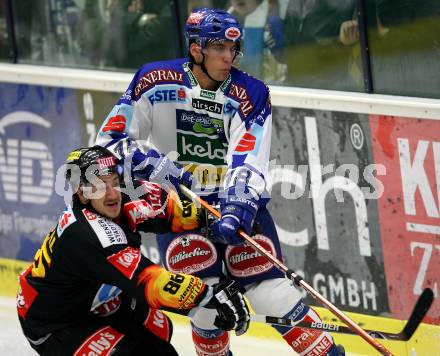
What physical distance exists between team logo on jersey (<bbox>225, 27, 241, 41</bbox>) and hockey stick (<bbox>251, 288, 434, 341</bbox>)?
48.9 inches

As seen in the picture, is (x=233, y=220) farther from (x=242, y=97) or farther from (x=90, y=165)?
(x=90, y=165)

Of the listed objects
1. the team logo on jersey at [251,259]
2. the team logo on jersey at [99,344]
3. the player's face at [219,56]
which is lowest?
the team logo on jersey at [99,344]

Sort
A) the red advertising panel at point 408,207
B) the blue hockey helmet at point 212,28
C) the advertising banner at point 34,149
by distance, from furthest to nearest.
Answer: the advertising banner at point 34,149 → the red advertising panel at point 408,207 → the blue hockey helmet at point 212,28

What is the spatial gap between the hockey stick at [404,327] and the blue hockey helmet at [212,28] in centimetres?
125

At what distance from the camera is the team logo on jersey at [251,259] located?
547 cm

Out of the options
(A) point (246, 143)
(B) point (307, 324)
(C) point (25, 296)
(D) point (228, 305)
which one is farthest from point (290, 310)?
(C) point (25, 296)

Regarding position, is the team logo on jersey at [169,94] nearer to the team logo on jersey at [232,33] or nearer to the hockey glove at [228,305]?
the team logo on jersey at [232,33]

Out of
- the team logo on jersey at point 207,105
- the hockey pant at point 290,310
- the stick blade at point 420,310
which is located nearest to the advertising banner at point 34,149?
the team logo on jersey at point 207,105

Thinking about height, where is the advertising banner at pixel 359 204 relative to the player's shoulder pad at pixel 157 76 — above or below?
below

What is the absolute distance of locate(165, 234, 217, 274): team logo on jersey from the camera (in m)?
5.52

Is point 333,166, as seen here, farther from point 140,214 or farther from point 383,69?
point 140,214

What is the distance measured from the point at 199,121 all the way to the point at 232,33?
45cm

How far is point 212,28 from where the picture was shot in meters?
5.36

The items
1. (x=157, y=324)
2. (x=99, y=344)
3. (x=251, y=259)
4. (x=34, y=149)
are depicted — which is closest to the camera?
(x=99, y=344)
